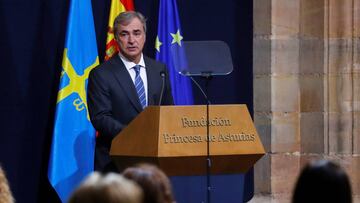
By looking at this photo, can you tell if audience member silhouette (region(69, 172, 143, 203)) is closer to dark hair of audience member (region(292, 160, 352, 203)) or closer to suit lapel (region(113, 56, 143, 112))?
dark hair of audience member (region(292, 160, 352, 203))

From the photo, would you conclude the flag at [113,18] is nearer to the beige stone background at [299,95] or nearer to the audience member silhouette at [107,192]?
the beige stone background at [299,95]

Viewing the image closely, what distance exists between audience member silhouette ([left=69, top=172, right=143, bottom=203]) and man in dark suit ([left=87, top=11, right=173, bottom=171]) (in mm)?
3158

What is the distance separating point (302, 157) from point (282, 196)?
1.14 ft

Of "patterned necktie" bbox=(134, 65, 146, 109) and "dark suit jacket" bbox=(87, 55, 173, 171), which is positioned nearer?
"dark suit jacket" bbox=(87, 55, 173, 171)

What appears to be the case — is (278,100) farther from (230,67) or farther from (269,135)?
(230,67)

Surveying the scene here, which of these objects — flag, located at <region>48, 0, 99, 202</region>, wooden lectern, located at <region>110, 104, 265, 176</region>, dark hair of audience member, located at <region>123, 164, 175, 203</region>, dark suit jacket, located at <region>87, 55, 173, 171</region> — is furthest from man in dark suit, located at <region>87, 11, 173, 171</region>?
dark hair of audience member, located at <region>123, 164, 175, 203</region>

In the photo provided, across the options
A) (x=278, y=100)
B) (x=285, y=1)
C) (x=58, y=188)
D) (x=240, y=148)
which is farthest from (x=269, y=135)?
(x=240, y=148)

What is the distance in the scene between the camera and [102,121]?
5102 mm

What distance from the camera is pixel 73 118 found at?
633 cm

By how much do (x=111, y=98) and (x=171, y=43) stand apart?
152 cm

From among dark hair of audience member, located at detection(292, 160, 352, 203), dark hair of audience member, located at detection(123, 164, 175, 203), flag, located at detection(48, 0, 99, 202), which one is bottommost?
flag, located at detection(48, 0, 99, 202)

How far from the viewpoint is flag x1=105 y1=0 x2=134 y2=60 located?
21.2ft

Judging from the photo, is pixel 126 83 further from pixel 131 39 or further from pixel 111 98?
pixel 131 39

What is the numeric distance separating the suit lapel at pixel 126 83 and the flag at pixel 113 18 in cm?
110
